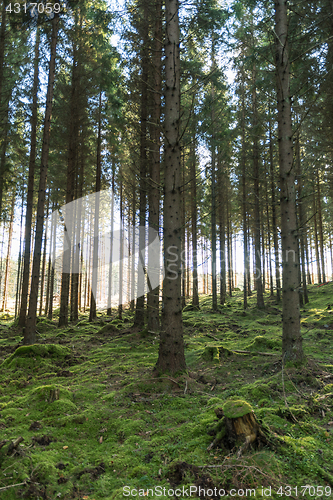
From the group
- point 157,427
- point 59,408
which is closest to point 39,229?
point 59,408

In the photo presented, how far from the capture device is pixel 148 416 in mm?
3969

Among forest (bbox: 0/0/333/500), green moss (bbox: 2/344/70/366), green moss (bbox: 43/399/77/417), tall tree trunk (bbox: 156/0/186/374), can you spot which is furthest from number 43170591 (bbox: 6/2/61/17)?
green moss (bbox: 43/399/77/417)

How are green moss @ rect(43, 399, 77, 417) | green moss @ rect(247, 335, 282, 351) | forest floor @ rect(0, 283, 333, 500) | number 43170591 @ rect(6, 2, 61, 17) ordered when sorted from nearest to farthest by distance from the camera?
1. forest floor @ rect(0, 283, 333, 500)
2. green moss @ rect(43, 399, 77, 417)
3. green moss @ rect(247, 335, 282, 351)
4. number 43170591 @ rect(6, 2, 61, 17)

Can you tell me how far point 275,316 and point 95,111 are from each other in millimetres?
14304

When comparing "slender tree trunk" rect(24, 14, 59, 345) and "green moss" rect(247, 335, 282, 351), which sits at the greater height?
"slender tree trunk" rect(24, 14, 59, 345)

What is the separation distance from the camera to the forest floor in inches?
99.2

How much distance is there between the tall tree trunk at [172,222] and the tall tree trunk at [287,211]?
2.04 metres

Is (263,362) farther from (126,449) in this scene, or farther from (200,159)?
(200,159)

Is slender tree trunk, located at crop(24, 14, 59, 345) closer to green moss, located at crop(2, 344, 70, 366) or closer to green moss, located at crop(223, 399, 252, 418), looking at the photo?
green moss, located at crop(2, 344, 70, 366)

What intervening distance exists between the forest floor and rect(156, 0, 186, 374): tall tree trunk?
485 millimetres

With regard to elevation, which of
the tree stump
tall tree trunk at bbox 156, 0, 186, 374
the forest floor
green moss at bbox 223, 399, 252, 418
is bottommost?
the forest floor

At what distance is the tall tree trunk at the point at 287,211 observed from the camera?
521 centimetres

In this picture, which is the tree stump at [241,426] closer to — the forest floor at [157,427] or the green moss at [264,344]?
the forest floor at [157,427]

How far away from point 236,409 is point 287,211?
3903 mm
